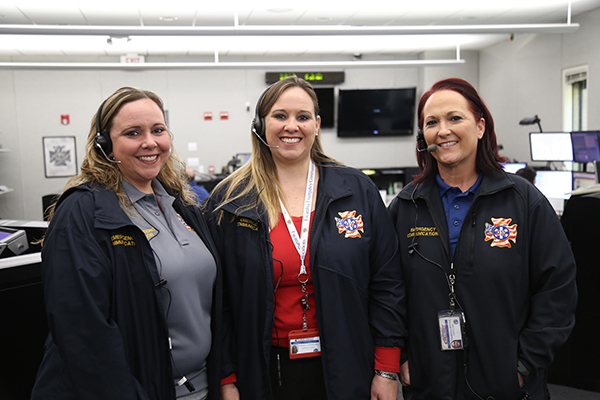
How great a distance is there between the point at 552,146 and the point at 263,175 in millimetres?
4455

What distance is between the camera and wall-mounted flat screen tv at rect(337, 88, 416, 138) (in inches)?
327

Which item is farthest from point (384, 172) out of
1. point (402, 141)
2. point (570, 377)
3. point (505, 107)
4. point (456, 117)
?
point (456, 117)

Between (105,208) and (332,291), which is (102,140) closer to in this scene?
(105,208)

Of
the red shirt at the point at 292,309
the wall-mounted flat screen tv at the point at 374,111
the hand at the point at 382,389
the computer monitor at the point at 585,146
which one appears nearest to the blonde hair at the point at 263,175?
the red shirt at the point at 292,309

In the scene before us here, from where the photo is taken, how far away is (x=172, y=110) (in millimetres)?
8062

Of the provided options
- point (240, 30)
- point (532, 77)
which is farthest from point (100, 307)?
point (532, 77)

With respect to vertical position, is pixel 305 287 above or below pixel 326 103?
below

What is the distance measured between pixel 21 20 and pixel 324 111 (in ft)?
15.3

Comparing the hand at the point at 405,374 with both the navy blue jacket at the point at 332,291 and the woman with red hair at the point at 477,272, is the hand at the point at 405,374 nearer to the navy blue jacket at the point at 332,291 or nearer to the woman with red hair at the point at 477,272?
the woman with red hair at the point at 477,272

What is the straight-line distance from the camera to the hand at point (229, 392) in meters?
1.58

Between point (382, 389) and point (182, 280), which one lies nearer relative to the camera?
point (182, 280)

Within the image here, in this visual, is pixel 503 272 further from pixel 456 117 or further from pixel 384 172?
pixel 384 172

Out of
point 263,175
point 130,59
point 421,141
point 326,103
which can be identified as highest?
point 130,59

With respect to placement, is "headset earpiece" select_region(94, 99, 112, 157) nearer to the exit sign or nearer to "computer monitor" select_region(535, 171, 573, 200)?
"computer monitor" select_region(535, 171, 573, 200)
